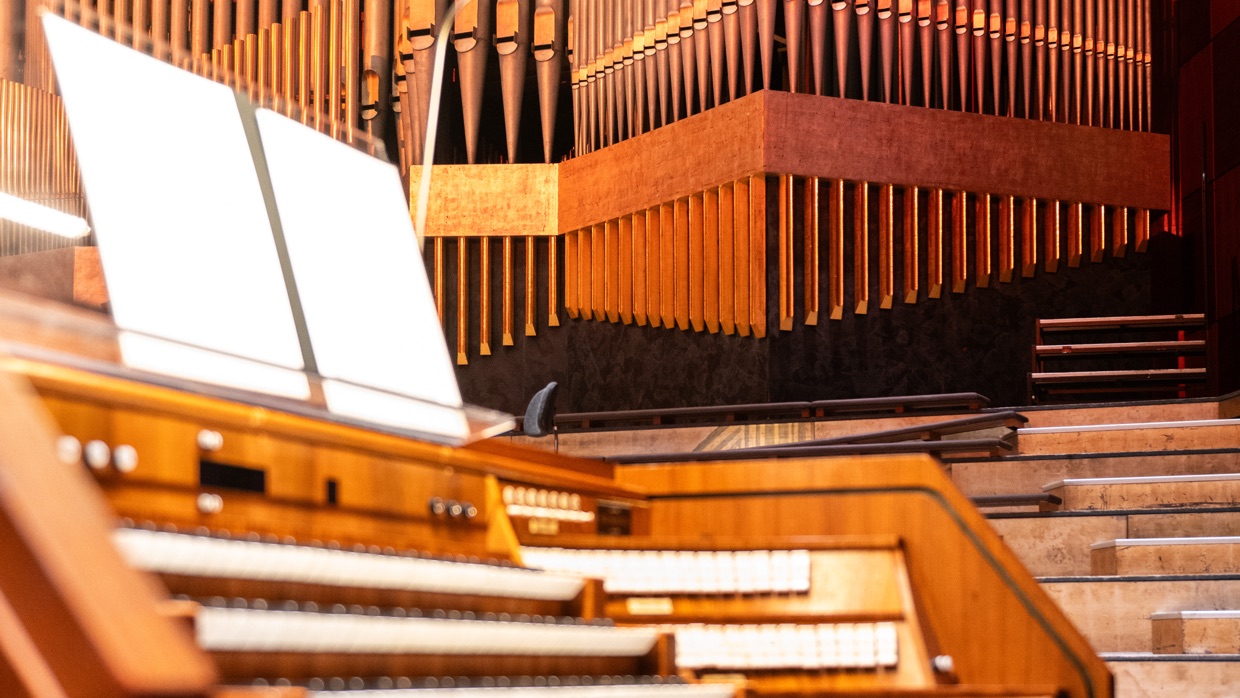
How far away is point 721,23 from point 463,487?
384 cm

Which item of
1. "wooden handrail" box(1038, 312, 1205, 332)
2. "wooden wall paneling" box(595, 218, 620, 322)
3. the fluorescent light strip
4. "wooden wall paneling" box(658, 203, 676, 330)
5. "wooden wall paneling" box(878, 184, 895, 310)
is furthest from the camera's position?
"wooden wall paneling" box(595, 218, 620, 322)

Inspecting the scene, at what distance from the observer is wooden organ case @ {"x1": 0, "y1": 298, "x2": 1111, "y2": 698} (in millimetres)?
1085

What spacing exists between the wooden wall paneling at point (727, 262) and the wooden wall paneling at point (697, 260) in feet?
0.33

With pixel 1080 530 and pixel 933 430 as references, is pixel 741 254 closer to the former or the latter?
pixel 933 430

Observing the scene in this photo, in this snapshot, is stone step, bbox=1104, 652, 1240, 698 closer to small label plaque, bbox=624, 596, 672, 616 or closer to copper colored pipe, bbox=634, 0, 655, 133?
small label plaque, bbox=624, 596, 672, 616

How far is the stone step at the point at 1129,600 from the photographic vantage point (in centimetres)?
351

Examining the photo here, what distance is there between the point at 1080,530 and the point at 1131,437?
0.93 meters

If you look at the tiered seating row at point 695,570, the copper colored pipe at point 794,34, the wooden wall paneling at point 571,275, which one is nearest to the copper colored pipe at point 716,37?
the copper colored pipe at point 794,34

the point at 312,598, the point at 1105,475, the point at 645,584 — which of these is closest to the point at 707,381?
the point at 1105,475

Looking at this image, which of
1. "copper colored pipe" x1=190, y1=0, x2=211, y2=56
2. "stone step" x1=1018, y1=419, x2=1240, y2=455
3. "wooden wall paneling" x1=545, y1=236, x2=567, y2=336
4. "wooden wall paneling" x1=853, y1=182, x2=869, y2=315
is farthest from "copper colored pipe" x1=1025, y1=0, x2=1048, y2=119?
"copper colored pipe" x1=190, y1=0, x2=211, y2=56

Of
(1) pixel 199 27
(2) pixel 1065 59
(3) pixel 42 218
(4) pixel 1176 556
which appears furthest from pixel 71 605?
(1) pixel 199 27

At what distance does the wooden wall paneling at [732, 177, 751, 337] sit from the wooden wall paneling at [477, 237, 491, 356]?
50.5 inches

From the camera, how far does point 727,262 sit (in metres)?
6.14

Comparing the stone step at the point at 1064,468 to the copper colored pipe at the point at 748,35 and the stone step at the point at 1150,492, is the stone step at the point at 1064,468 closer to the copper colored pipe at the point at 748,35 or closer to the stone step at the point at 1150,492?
the stone step at the point at 1150,492
